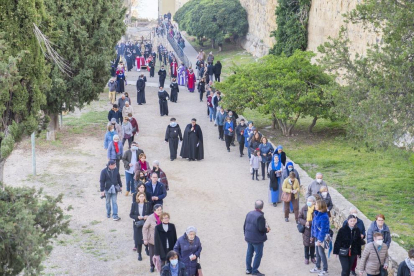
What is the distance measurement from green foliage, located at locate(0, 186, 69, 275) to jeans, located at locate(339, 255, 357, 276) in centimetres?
446

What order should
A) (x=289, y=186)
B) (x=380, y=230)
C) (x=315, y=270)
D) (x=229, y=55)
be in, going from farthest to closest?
(x=229, y=55) → (x=289, y=186) → (x=315, y=270) → (x=380, y=230)

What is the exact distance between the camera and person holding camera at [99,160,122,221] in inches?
573

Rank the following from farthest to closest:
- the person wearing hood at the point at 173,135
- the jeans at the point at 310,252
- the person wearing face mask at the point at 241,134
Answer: the person wearing face mask at the point at 241,134, the person wearing hood at the point at 173,135, the jeans at the point at 310,252

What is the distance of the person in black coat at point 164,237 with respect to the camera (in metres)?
11.1

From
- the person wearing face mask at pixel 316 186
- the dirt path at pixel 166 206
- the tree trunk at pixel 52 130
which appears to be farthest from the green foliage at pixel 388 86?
the tree trunk at pixel 52 130

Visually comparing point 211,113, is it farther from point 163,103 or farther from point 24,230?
point 24,230

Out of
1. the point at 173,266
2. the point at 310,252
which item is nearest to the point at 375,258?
the point at 310,252

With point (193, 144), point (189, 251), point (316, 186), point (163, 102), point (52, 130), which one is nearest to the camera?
point (189, 251)

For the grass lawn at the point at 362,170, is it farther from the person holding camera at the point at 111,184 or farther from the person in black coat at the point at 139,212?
the person holding camera at the point at 111,184

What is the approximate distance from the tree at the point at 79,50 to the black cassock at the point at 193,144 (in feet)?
13.0

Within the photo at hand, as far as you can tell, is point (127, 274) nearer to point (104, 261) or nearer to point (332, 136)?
point (104, 261)

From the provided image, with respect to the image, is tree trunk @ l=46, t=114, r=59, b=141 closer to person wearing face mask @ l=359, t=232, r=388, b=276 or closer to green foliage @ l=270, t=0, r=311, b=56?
green foliage @ l=270, t=0, r=311, b=56

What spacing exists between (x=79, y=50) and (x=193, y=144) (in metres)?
5.04

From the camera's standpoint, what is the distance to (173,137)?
19906 millimetres
